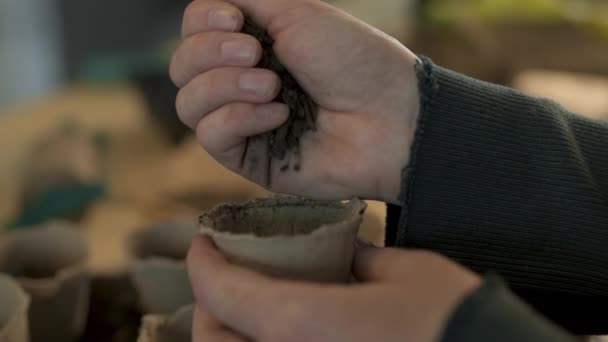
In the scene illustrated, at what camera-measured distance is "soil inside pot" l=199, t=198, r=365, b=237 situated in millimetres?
540

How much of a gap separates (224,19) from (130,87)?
1.16 meters

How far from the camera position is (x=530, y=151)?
587 mm

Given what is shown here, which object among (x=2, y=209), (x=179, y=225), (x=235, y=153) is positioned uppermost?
(x=235, y=153)

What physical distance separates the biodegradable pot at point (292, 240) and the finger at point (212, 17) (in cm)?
15

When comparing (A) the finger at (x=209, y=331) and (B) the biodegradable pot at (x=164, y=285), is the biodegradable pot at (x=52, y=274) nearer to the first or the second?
(B) the biodegradable pot at (x=164, y=285)

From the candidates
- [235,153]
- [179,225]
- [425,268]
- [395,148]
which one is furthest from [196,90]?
[179,225]

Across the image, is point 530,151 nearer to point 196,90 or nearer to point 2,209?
point 196,90

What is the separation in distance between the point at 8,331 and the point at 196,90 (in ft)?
0.92

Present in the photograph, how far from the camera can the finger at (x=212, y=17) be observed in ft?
1.89

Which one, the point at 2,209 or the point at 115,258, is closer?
the point at 115,258

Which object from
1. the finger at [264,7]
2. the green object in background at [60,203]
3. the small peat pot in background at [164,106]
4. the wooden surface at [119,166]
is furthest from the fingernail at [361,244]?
the small peat pot in background at [164,106]

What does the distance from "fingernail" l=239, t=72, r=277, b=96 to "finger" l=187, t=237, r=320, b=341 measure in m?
0.14

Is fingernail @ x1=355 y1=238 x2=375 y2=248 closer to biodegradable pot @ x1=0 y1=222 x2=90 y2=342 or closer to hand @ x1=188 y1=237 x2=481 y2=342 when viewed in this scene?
hand @ x1=188 y1=237 x2=481 y2=342

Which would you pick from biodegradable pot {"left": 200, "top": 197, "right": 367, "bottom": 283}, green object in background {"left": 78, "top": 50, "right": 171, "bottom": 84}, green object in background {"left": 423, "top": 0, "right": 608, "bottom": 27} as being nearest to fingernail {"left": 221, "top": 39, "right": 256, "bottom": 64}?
biodegradable pot {"left": 200, "top": 197, "right": 367, "bottom": 283}
